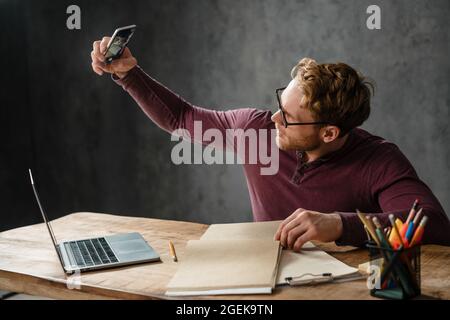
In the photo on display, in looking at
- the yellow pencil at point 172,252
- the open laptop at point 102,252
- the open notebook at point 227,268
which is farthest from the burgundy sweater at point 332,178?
the open laptop at point 102,252

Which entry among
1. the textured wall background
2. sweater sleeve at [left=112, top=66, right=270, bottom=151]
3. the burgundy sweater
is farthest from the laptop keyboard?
the textured wall background

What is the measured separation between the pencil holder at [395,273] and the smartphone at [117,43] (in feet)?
3.64

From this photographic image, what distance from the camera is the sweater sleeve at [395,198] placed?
1499 millimetres

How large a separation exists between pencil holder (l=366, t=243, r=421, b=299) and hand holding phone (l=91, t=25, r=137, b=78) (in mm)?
1115

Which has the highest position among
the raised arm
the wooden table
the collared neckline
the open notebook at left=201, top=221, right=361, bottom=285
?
the raised arm

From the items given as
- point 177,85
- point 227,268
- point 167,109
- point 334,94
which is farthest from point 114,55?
point 177,85

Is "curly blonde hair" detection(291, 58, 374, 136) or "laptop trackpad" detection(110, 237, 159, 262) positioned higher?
"curly blonde hair" detection(291, 58, 374, 136)

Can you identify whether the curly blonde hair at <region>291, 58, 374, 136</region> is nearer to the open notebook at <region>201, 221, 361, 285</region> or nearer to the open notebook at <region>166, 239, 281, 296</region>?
the open notebook at <region>201, 221, 361, 285</region>

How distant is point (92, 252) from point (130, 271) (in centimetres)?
20

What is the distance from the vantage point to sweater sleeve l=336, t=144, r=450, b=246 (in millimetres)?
1499

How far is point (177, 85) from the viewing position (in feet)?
12.5

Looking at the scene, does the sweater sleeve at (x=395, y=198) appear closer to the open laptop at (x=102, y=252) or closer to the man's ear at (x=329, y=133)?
the man's ear at (x=329, y=133)
